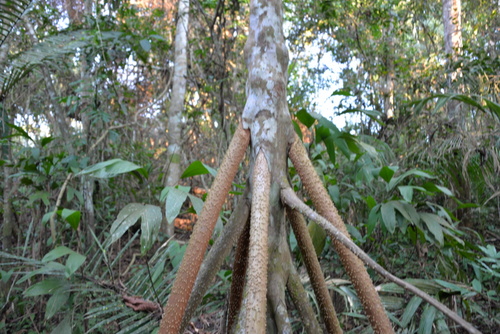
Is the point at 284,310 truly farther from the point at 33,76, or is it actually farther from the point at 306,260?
the point at 33,76

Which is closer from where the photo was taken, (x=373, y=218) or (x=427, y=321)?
(x=427, y=321)

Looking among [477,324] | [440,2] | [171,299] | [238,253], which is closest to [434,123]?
[477,324]

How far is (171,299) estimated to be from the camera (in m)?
1.18

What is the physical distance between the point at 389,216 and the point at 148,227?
1.13 metres

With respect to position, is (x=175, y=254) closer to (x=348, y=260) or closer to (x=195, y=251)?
(x=195, y=251)

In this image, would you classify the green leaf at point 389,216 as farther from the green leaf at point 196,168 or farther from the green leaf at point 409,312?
the green leaf at point 196,168

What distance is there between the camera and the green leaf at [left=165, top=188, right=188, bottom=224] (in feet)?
4.65

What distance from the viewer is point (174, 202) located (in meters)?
1.48

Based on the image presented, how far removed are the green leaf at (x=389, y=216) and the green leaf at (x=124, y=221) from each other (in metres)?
1.13

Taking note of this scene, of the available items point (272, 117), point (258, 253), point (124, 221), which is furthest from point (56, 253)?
point (272, 117)

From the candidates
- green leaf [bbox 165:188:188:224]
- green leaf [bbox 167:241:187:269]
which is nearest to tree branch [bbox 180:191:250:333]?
green leaf [bbox 165:188:188:224]

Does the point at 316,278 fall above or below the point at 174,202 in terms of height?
below

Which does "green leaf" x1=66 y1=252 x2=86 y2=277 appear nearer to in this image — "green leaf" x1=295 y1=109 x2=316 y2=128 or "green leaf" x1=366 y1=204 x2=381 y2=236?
"green leaf" x1=295 y1=109 x2=316 y2=128

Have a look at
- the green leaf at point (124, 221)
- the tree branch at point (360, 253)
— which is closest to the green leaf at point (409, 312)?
the tree branch at point (360, 253)
